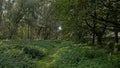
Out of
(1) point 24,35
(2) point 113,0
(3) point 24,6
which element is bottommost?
(1) point 24,35

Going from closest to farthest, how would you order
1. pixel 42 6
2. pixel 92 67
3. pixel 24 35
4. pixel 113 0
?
pixel 92 67, pixel 113 0, pixel 42 6, pixel 24 35

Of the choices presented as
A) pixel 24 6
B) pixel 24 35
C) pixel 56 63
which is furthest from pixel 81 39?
pixel 24 35

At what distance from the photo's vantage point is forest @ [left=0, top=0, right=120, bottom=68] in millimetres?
11727

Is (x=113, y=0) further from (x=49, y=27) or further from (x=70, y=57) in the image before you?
(x=49, y=27)

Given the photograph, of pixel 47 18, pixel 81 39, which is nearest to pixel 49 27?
pixel 47 18

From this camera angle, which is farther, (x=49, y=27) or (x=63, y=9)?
(x=49, y=27)

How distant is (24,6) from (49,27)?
10.3 metres

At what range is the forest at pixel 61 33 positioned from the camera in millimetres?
11727

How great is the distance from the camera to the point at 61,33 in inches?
2176

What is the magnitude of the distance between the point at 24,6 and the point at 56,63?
117ft

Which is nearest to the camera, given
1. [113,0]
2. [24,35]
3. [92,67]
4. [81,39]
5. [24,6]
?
[92,67]

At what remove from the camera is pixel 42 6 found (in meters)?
53.5

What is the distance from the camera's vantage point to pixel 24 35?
62.6 metres

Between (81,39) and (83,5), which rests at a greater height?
(83,5)
